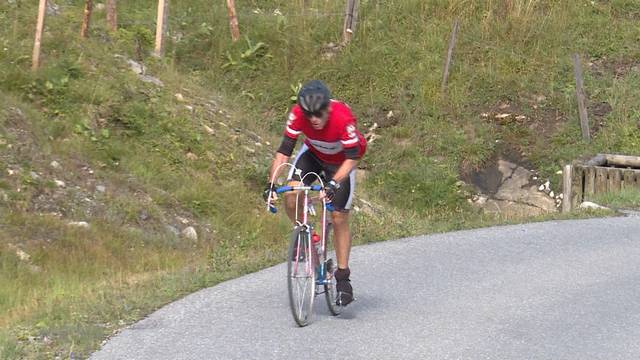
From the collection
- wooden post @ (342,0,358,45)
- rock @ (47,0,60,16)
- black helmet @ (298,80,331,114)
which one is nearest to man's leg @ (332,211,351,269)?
black helmet @ (298,80,331,114)

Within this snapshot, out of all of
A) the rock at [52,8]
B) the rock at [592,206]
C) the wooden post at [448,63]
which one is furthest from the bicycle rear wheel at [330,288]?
the wooden post at [448,63]

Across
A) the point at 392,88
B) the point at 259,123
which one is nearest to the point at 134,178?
the point at 259,123

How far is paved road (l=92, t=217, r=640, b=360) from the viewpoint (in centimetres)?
761

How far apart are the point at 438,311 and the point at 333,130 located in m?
1.84

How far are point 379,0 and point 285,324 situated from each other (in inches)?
736

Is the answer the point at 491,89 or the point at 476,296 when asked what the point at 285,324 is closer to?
the point at 476,296

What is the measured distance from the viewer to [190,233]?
47.0 feet

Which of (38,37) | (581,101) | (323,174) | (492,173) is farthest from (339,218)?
(581,101)

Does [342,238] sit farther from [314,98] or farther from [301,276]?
[314,98]

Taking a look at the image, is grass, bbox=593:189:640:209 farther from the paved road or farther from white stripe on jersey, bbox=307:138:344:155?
white stripe on jersey, bbox=307:138:344:155

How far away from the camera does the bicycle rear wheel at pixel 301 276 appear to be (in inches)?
311

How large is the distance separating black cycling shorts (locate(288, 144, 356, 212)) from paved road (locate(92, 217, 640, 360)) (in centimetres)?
94

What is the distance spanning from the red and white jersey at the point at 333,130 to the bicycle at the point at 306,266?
313 mm

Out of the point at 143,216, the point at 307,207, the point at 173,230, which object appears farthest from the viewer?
the point at 173,230
